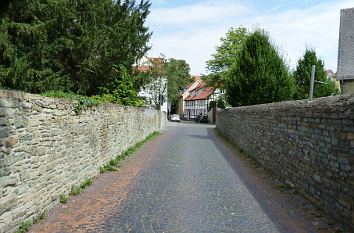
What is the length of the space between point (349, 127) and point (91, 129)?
252 inches

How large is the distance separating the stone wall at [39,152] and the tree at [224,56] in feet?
134

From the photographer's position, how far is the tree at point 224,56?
5034 centimetres

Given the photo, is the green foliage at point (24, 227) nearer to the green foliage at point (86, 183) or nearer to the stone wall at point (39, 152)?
the stone wall at point (39, 152)

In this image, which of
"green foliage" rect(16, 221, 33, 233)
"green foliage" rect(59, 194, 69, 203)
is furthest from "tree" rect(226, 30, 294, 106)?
"green foliage" rect(16, 221, 33, 233)

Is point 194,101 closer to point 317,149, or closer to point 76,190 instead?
point 76,190

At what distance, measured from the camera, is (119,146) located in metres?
14.8

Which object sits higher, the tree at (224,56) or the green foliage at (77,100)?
the tree at (224,56)

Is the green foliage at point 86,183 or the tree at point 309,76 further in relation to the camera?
the tree at point 309,76

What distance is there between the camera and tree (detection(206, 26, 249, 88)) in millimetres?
50344

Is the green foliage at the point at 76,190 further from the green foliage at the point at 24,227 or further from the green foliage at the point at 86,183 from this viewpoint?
the green foliage at the point at 24,227

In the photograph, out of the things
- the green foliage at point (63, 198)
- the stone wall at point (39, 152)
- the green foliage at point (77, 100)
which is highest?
the green foliage at point (77, 100)

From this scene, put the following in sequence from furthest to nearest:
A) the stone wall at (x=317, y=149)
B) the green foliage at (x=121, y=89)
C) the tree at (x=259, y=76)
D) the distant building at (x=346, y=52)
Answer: the tree at (x=259, y=76)
the distant building at (x=346, y=52)
the green foliage at (x=121, y=89)
the stone wall at (x=317, y=149)

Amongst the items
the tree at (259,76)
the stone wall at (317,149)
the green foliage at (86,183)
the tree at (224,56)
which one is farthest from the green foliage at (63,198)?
the tree at (224,56)

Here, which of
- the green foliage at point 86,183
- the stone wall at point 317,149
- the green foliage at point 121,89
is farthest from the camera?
the green foliage at point 121,89
